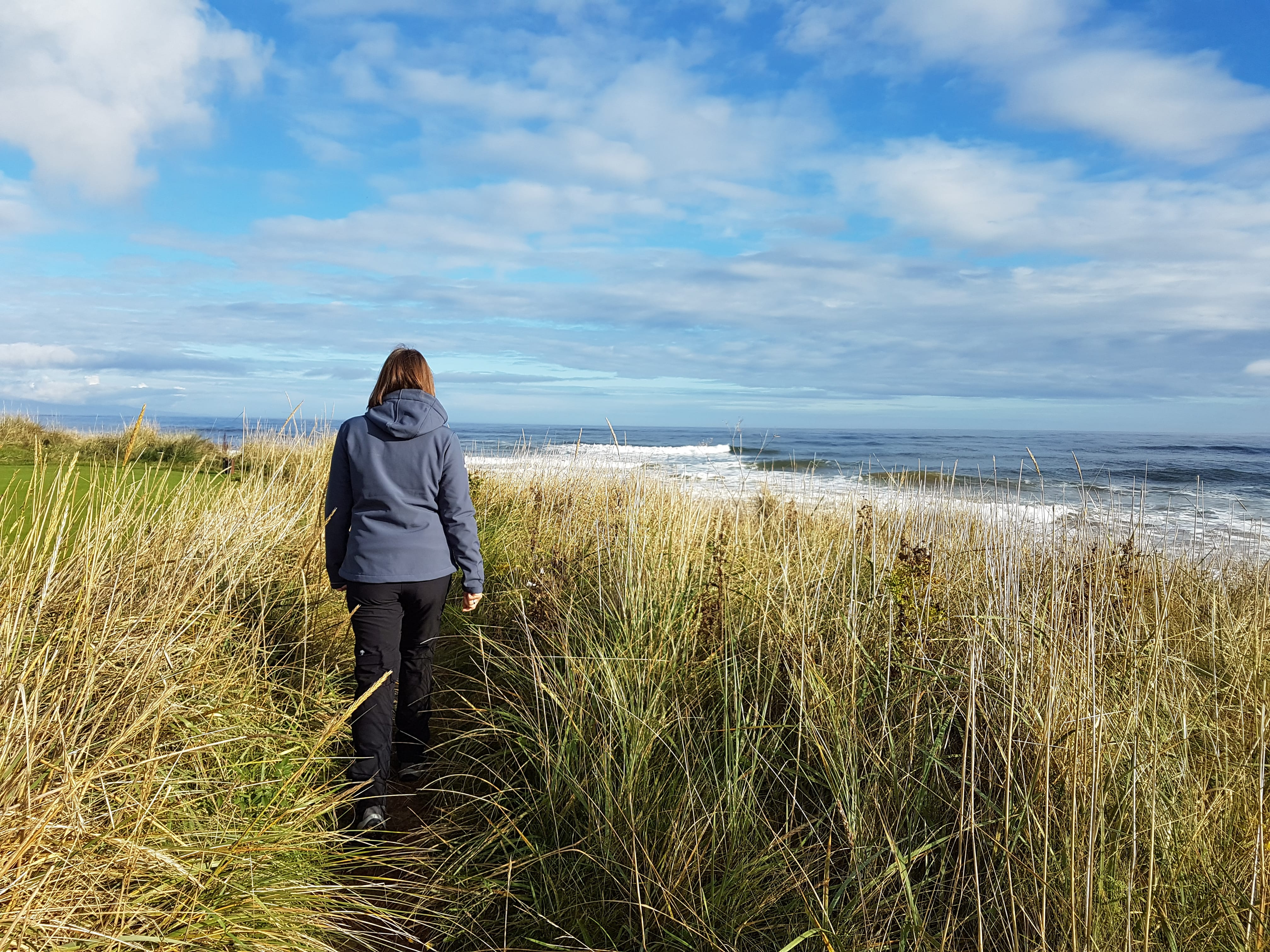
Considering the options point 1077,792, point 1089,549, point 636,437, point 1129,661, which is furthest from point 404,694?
point 636,437

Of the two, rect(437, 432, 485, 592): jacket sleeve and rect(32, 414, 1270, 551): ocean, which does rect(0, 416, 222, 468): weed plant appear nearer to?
rect(32, 414, 1270, 551): ocean

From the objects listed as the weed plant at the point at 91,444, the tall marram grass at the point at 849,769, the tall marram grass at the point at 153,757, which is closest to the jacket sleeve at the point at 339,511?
the tall marram grass at the point at 153,757

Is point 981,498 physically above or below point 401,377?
below

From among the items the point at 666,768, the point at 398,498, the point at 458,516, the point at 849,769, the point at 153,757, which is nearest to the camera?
the point at 153,757

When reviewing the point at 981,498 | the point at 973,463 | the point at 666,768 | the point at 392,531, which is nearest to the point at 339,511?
the point at 392,531

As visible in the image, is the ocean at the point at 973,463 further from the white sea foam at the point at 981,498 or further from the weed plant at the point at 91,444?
the weed plant at the point at 91,444

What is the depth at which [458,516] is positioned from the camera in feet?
11.0

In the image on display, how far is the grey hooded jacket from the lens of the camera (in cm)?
319

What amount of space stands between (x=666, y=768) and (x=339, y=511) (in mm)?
1888

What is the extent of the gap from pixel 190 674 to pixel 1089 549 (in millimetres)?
5554

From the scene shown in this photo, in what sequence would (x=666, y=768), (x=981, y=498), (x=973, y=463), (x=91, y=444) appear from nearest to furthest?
(x=666, y=768), (x=981, y=498), (x=91, y=444), (x=973, y=463)

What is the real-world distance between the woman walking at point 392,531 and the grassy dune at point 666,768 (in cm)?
33

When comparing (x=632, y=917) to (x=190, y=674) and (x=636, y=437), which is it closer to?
(x=190, y=674)

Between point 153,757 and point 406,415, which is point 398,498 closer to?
point 406,415
